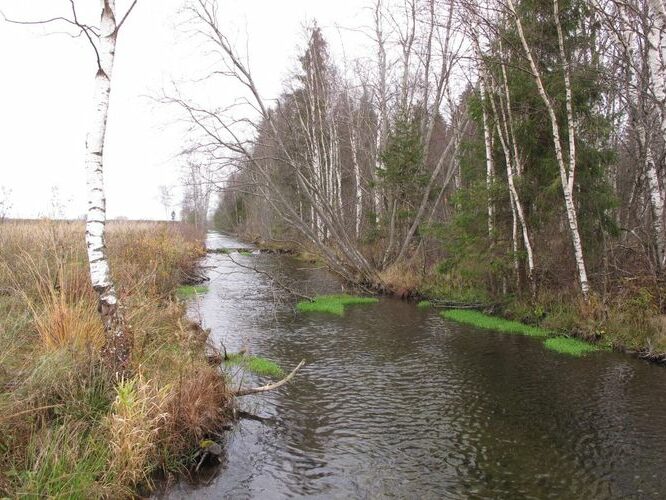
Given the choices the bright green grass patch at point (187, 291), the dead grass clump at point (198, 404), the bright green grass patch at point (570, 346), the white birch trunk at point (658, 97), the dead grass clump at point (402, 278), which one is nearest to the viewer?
the dead grass clump at point (198, 404)

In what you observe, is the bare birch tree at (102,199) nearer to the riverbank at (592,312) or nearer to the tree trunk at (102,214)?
the tree trunk at (102,214)

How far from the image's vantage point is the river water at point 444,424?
515cm

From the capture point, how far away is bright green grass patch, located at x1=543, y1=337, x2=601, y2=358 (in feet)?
32.6

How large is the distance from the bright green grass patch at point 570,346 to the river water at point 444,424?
9.3 inches

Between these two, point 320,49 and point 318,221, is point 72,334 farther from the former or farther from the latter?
point 318,221

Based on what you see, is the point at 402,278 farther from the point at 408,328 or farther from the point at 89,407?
the point at 89,407

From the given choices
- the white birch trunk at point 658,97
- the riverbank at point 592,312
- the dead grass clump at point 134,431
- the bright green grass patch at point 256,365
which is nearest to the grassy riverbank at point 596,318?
the riverbank at point 592,312

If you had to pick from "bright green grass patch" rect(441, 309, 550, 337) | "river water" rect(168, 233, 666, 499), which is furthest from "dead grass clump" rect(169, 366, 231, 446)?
"bright green grass patch" rect(441, 309, 550, 337)

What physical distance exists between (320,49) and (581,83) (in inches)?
595

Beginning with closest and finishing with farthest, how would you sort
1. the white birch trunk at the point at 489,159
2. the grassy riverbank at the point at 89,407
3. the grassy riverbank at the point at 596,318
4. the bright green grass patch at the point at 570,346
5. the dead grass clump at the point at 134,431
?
the grassy riverbank at the point at 89,407 → the dead grass clump at the point at 134,431 → the grassy riverbank at the point at 596,318 → the bright green grass patch at the point at 570,346 → the white birch trunk at the point at 489,159

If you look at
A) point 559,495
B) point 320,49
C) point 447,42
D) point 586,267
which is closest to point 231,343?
point 559,495

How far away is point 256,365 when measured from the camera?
28.4 ft

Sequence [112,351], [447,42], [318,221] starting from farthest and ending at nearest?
[318,221], [447,42], [112,351]

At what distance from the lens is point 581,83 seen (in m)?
11.4
